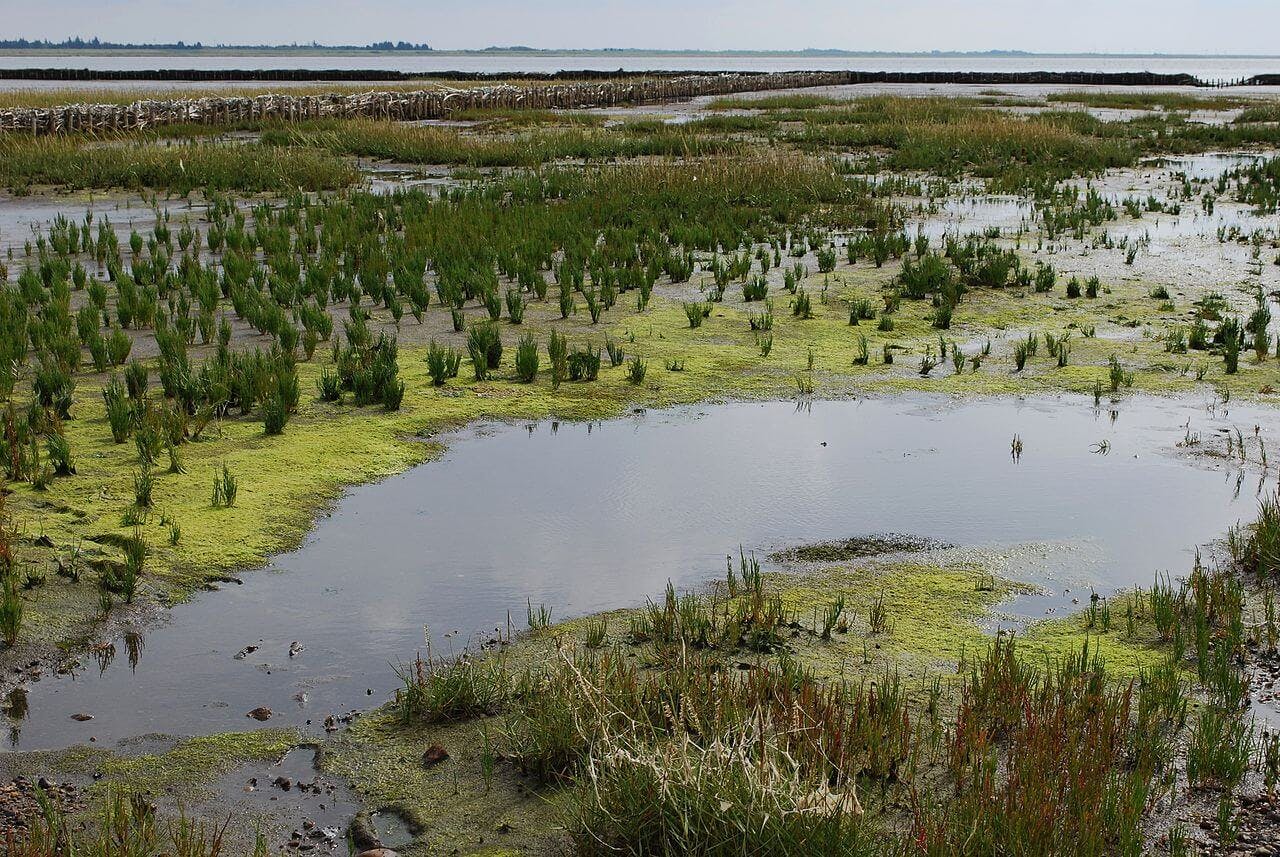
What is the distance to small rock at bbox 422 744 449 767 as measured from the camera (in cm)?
453

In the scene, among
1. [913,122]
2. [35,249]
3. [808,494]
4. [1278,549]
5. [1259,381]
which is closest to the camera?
[1278,549]

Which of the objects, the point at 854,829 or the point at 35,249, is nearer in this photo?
the point at 854,829

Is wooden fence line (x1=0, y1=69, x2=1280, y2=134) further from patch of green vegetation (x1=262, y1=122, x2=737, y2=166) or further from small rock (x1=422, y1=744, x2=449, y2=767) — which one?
small rock (x1=422, y1=744, x2=449, y2=767)

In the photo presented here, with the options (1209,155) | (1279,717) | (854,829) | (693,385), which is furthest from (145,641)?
(1209,155)

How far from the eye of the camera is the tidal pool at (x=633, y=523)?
5.20 m

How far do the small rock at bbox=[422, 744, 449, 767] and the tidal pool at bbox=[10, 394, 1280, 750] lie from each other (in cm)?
53

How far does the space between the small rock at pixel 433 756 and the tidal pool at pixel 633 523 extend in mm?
535

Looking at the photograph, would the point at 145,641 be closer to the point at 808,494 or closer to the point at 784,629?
the point at 784,629

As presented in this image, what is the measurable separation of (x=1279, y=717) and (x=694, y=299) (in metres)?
9.63

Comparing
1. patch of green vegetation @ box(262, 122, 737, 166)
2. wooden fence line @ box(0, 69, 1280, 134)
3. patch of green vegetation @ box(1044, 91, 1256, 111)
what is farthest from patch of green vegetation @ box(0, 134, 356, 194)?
patch of green vegetation @ box(1044, 91, 1256, 111)

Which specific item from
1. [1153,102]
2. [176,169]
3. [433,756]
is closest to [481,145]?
[176,169]

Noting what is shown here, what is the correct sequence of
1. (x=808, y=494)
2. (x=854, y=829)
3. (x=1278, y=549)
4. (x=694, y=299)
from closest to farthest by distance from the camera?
(x=854, y=829), (x=1278, y=549), (x=808, y=494), (x=694, y=299)

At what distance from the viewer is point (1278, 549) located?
20.4 ft

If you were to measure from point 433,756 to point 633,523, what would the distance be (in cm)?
275
